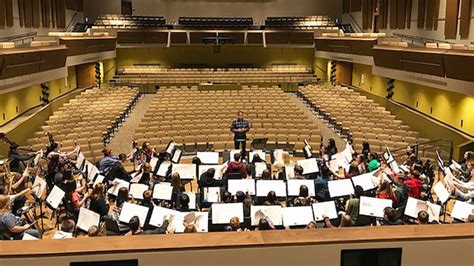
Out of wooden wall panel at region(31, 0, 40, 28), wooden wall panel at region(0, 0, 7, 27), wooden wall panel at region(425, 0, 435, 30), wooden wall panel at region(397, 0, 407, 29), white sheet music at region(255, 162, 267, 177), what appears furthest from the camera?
wooden wall panel at region(397, 0, 407, 29)

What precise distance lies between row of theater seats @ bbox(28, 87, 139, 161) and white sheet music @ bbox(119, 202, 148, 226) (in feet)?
24.0

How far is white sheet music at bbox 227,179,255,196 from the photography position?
851 centimetres

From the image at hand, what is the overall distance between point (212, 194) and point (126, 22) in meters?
27.6

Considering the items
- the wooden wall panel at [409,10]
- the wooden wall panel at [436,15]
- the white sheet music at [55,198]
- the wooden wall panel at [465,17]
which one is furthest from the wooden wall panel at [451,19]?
the white sheet music at [55,198]

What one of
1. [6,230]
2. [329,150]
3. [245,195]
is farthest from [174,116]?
[6,230]

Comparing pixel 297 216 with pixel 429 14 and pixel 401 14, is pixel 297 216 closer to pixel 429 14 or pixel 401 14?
pixel 429 14

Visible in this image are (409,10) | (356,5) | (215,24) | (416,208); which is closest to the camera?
(416,208)

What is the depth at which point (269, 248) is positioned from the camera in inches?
112

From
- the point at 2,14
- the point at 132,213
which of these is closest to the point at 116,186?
the point at 132,213

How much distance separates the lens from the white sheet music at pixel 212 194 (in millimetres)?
8422

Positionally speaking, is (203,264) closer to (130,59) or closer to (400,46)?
(400,46)

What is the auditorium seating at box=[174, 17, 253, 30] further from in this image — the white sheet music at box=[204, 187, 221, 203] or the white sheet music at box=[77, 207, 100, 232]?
the white sheet music at box=[77, 207, 100, 232]

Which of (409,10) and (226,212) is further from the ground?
(409,10)

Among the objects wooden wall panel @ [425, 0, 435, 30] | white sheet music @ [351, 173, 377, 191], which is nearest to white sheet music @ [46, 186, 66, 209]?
white sheet music @ [351, 173, 377, 191]
